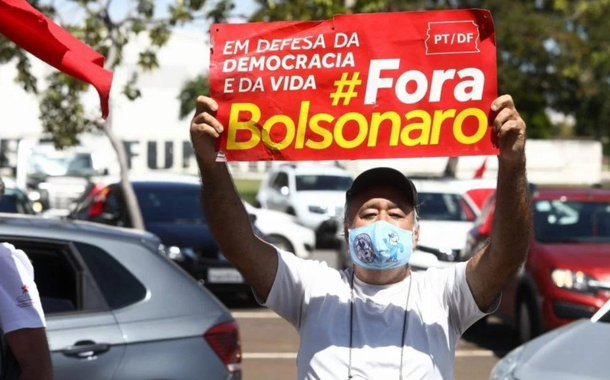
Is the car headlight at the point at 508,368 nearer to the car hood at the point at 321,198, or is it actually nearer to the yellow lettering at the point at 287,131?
the yellow lettering at the point at 287,131

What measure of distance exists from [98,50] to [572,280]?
877 centimetres

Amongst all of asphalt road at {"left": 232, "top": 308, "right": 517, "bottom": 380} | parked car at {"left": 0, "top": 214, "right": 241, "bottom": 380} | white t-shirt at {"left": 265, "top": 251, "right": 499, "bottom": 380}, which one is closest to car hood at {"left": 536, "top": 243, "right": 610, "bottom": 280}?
asphalt road at {"left": 232, "top": 308, "right": 517, "bottom": 380}

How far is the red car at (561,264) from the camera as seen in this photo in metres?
11.5

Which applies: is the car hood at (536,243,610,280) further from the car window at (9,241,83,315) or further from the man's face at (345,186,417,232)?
the man's face at (345,186,417,232)

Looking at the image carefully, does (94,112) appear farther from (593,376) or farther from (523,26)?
(523,26)

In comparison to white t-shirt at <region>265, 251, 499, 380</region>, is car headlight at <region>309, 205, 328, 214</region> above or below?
below

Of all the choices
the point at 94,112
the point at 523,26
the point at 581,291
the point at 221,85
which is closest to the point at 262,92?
the point at 221,85

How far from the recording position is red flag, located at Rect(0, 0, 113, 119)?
3799 millimetres

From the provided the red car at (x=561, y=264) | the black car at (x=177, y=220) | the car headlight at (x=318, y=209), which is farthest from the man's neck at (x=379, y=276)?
the car headlight at (x=318, y=209)

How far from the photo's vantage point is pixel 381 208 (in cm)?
371

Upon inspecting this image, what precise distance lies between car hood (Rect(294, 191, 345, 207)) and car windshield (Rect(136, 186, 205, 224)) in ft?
32.4

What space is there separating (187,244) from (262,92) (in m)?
11.9

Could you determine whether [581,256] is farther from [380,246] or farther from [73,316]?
[380,246]

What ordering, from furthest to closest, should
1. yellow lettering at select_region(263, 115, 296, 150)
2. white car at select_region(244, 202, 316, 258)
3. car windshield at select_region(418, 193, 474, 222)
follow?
white car at select_region(244, 202, 316, 258) → car windshield at select_region(418, 193, 474, 222) → yellow lettering at select_region(263, 115, 296, 150)
